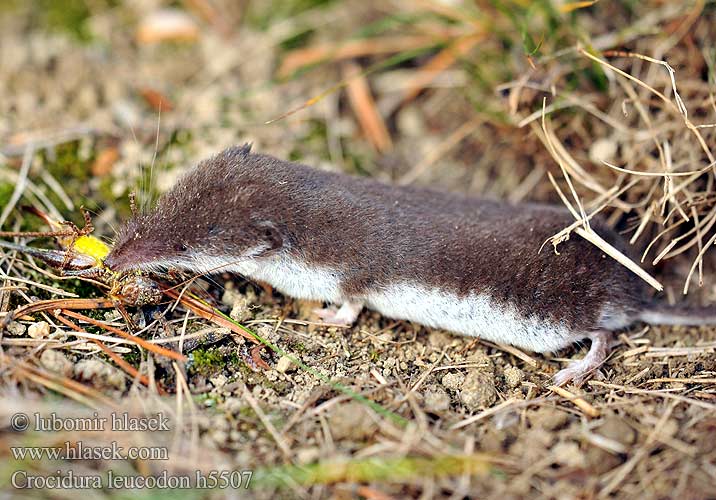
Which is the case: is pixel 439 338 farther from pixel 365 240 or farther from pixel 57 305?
pixel 57 305

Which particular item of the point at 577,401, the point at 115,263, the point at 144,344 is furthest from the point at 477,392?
the point at 115,263

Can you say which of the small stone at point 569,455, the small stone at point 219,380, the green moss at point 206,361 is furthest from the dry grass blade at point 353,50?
the small stone at point 569,455

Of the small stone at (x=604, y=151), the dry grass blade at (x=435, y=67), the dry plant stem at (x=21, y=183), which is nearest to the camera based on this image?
the dry plant stem at (x=21, y=183)

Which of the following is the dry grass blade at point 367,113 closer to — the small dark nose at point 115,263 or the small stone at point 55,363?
the small dark nose at point 115,263

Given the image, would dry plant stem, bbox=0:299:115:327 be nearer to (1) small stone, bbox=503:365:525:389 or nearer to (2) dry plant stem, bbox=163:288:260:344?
(2) dry plant stem, bbox=163:288:260:344

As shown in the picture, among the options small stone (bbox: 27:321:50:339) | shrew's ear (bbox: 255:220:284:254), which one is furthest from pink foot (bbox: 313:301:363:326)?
small stone (bbox: 27:321:50:339)
